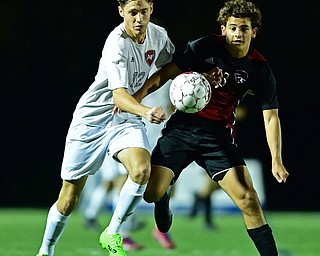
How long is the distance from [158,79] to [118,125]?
1.42 feet

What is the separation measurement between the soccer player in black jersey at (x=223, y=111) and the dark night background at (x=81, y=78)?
7073mm

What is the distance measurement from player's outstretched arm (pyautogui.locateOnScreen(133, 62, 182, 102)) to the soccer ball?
0.28 metres

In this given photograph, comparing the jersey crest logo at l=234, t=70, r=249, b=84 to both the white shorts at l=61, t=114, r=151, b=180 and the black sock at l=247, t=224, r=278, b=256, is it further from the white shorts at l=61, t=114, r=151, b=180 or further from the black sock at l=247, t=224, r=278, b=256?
the black sock at l=247, t=224, r=278, b=256

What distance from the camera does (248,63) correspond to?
6309 millimetres

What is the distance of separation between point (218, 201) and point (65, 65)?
326 cm

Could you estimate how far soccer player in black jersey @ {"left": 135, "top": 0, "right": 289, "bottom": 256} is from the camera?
245 inches

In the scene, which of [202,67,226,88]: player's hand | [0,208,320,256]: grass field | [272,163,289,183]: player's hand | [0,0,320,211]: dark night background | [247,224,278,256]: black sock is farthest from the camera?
[0,0,320,211]: dark night background

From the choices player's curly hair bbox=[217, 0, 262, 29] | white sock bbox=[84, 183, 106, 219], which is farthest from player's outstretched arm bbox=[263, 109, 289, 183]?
white sock bbox=[84, 183, 106, 219]

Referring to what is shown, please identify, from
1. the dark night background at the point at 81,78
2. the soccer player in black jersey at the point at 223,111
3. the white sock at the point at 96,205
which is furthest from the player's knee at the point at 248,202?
the dark night background at the point at 81,78

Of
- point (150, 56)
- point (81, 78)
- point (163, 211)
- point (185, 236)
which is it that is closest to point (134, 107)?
point (150, 56)

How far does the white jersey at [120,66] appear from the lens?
6.13m

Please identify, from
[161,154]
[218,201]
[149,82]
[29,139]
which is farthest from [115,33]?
[29,139]

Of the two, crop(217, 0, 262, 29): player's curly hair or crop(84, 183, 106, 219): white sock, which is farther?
crop(84, 183, 106, 219): white sock

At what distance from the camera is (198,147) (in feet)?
21.0
